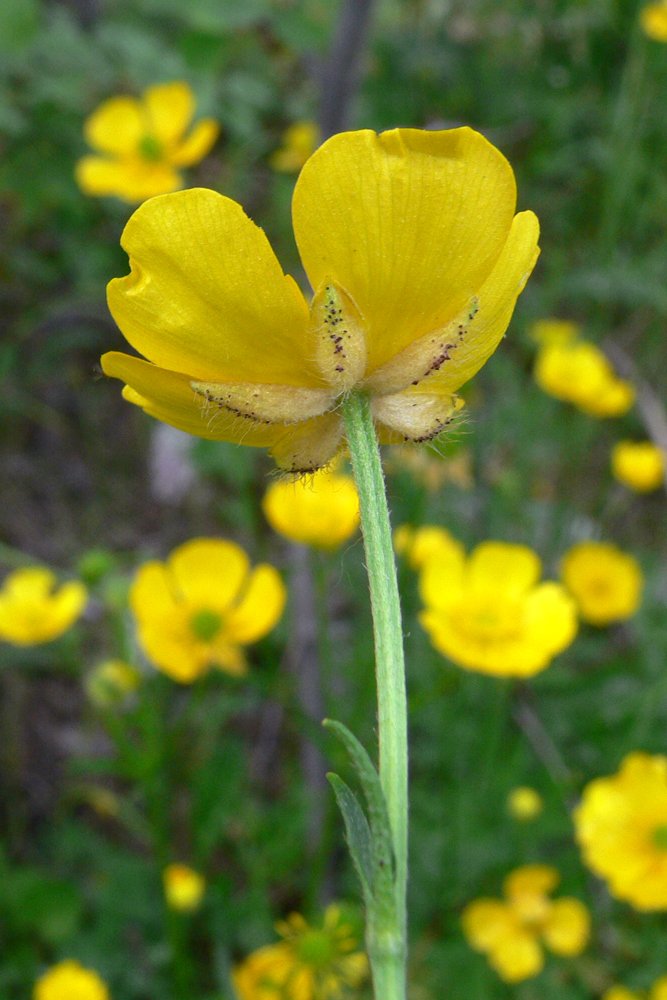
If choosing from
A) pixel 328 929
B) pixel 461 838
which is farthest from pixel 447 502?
pixel 328 929

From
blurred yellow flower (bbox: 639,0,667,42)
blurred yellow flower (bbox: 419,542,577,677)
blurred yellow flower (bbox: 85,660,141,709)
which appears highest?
blurred yellow flower (bbox: 639,0,667,42)

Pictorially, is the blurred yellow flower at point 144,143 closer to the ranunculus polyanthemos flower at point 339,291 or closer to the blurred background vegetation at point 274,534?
the blurred background vegetation at point 274,534

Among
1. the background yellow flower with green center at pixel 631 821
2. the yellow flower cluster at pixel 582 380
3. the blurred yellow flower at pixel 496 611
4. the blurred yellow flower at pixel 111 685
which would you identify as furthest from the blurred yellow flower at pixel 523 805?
the yellow flower cluster at pixel 582 380

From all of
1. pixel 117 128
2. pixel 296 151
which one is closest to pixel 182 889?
pixel 117 128

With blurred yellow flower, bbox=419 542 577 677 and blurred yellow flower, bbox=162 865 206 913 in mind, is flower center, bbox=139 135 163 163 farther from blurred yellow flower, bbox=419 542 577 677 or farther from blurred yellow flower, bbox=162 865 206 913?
blurred yellow flower, bbox=162 865 206 913

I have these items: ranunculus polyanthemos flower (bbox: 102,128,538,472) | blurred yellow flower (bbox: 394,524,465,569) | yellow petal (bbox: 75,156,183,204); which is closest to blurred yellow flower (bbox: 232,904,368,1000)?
blurred yellow flower (bbox: 394,524,465,569)

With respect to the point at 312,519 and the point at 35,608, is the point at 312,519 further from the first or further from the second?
the point at 35,608
